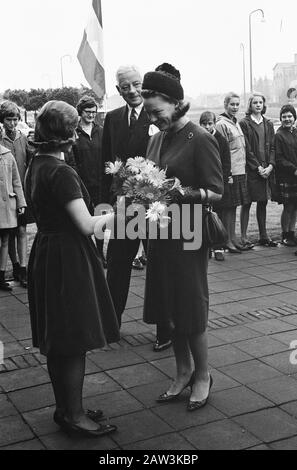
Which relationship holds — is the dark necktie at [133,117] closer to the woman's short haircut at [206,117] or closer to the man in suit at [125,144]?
the man in suit at [125,144]

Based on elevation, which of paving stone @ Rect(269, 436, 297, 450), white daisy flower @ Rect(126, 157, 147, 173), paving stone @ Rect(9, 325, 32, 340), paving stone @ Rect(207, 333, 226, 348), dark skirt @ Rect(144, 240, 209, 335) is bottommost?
paving stone @ Rect(269, 436, 297, 450)

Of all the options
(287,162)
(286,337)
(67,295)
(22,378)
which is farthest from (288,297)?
(67,295)

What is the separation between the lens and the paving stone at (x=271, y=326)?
5.64m

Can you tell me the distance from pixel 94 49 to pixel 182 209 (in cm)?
670

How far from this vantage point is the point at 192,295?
4.12 metres

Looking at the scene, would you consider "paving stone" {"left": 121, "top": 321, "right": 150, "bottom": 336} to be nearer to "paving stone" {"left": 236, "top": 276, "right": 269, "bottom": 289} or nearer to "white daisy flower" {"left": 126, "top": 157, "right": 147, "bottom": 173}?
"paving stone" {"left": 236, "top": 276, "right": 269, "bottom": 289}

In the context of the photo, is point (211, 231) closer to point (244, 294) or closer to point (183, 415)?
point (183, 415)

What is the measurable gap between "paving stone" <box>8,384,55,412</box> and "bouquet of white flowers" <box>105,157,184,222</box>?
4.76 ft

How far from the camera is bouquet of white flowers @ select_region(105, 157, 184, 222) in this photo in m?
3.73

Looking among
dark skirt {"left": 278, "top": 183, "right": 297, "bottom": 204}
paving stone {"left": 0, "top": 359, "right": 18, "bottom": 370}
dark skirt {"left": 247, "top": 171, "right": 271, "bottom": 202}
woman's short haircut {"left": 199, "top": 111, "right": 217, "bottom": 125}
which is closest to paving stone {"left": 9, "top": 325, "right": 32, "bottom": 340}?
paving stone {"left": 0, "top": 359, "right": 18, "bottom": 370}

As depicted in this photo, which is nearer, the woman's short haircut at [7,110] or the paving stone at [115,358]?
the paving stone at [115,358]

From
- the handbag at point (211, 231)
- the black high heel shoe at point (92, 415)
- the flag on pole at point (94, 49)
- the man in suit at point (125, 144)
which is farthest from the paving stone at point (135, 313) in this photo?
the flag on pole at point (94, 49)

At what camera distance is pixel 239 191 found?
→ 920cm
